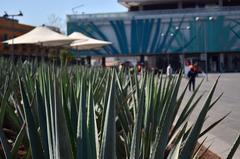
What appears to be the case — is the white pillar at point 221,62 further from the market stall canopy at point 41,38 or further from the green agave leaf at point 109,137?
the green agave leaf at point 109,137

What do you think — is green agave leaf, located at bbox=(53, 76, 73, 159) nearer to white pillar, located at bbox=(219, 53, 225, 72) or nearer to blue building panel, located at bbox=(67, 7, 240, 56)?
blue building panel, located at bbox=(67, 7, 240, 56)

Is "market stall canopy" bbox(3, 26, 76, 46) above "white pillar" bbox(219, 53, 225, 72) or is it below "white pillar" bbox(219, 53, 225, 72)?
above

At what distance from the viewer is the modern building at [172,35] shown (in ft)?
234

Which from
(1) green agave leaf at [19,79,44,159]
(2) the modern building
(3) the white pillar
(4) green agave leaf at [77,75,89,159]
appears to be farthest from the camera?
(3) the white pillar

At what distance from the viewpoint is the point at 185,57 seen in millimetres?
73250

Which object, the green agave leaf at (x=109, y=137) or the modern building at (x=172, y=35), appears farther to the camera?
the modern building at (x=172, y=35)

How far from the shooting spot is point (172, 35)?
237 feet

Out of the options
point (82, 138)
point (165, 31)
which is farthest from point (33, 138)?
point (165, 31)

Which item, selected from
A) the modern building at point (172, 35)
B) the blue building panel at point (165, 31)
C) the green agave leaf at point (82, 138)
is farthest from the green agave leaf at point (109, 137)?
the modern building at point (172, 35)

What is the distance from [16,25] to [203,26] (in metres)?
25.4

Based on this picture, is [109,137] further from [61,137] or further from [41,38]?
[41,38]

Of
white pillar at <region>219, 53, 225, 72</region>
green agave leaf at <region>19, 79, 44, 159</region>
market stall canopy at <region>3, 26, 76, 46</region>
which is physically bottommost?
white pillar at <region>219, 53, 225, 72</region>

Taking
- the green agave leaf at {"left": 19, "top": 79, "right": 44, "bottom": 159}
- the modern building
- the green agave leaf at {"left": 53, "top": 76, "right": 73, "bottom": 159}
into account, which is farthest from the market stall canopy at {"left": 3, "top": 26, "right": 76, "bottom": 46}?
the modern building

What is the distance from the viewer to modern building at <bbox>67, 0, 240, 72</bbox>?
71.3m
